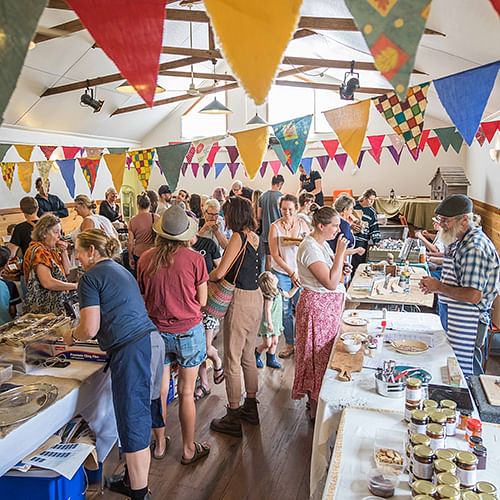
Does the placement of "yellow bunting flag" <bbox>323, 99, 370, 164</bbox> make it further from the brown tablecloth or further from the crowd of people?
the brown tablecloth

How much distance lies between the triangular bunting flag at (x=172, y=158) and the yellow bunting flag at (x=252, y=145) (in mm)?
754

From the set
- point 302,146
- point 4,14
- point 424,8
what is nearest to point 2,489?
point 4,14

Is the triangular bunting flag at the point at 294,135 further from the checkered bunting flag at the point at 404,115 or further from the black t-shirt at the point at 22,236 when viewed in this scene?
the black t-shirt at the point at 22,236

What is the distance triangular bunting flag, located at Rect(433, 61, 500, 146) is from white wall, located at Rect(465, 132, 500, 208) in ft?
10.4

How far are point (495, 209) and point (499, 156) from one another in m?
0.67

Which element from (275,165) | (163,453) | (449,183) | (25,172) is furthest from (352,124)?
(275,165)

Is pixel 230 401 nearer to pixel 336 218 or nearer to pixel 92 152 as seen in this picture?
pixel 336 218

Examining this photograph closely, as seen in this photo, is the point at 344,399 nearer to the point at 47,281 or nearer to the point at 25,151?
the point at 47,281

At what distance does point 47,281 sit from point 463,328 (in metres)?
2.55

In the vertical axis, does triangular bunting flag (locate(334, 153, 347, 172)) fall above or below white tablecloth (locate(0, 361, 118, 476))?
above

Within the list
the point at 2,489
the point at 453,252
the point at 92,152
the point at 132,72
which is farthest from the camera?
the point at 92,152

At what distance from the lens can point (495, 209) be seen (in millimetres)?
5609

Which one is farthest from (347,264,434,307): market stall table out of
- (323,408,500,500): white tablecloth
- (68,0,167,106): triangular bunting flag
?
(68,0,167,106): triangular bunting flag

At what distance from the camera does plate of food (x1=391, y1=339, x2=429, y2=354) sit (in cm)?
225
